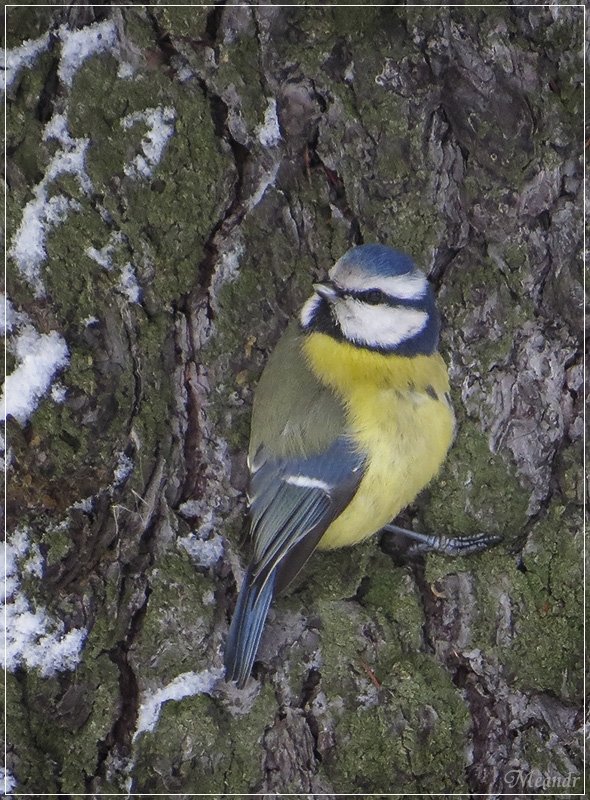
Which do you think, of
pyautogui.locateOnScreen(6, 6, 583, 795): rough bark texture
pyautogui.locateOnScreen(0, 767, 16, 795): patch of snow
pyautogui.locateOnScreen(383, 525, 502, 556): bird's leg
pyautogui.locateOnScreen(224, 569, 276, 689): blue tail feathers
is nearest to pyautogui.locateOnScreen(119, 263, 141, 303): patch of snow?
pyautogui.locateOnScreen(6, 6, 583, 795): rough bark texture

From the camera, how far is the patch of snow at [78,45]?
1522 mm

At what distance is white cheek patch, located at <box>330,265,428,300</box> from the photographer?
1.59 meters

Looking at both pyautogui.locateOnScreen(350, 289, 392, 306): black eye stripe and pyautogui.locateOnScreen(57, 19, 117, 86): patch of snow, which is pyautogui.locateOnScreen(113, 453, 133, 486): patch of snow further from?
pyautogui.locateOnScreen(57, 19, 117, 86): patch of snow

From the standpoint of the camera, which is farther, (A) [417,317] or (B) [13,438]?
(A) [417,317]

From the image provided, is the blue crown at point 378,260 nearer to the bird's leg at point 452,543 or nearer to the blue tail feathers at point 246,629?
the bird's leg at point 452,543

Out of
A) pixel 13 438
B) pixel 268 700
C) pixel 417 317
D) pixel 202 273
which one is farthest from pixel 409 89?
pixel 268 700

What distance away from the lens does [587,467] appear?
1.67 metres

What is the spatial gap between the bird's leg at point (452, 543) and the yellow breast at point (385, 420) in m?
0.09

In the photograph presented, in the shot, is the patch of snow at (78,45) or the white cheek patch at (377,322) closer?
the patch of snow at (78,45)

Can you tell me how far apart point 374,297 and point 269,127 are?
414 mm

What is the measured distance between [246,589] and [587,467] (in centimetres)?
77

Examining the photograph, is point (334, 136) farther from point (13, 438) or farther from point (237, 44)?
point (13, 438)

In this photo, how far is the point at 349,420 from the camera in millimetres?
1705

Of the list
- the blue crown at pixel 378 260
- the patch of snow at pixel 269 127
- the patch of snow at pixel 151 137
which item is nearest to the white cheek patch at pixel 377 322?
the blue crown at pixel 378 260
